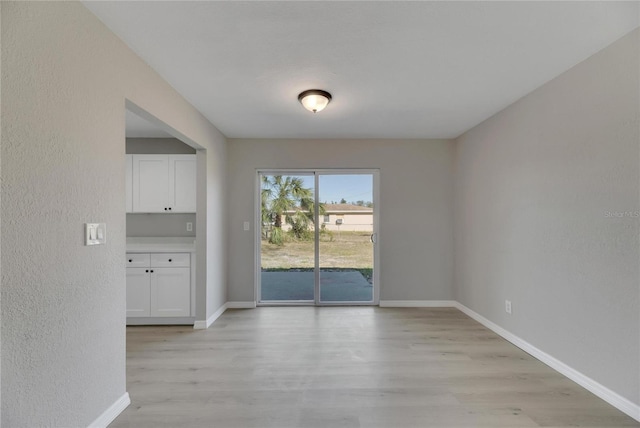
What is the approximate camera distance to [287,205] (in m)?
4.27

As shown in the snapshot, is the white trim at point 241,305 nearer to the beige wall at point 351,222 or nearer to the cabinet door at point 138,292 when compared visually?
the cabinet door at point 138,292

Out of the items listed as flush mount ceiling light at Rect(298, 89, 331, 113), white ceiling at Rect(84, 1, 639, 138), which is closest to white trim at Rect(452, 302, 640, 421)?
white ceiling at Rect(84, 1, 639, 138)

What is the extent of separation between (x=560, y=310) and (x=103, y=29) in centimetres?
374

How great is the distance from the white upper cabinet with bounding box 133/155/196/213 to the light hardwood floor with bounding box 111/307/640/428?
1496mm

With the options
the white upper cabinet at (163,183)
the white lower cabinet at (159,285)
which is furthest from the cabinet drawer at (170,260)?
the white upper cabinet at (163,183)

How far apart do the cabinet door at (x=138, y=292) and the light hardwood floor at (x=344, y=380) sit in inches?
8.9

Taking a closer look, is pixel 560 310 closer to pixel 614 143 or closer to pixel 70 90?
pixel 614 143

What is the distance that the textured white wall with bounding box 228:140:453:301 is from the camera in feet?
13.6

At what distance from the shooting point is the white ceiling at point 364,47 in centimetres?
161

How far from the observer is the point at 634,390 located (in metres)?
1.81

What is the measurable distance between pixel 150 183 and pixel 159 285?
4.28 ft

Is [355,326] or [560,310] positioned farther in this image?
[355,326]

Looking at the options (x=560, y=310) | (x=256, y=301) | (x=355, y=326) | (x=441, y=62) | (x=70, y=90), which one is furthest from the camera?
(x=256, y=301)

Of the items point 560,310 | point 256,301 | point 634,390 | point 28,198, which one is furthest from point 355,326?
point 28,198
